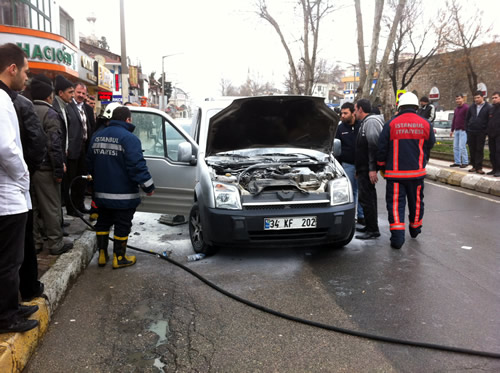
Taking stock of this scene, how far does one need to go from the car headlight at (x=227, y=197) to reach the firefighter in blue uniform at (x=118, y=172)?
0.75 m

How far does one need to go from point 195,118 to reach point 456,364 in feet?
16.6

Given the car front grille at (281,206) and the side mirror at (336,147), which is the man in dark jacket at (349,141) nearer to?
the side mirror at (336,147)

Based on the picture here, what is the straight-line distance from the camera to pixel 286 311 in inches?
147

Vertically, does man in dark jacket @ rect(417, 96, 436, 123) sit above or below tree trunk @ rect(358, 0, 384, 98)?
below

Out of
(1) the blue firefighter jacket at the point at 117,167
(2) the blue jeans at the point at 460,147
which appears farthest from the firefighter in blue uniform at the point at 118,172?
(2) the blue jeans at the point at 460,147

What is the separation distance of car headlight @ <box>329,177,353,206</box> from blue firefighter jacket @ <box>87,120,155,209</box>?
6.67ft

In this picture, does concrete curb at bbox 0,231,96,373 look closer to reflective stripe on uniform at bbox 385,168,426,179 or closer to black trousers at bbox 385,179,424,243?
black trousers at bbox 385,179,424,243

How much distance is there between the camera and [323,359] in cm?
298

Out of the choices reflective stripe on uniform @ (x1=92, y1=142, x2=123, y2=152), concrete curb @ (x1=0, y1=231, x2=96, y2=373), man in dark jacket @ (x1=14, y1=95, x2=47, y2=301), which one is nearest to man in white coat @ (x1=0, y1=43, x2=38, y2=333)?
concrete curb @ (x1=0, y1=231, x2=96, y2=373)

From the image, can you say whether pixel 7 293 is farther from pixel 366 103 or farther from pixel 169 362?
pixel 366 103

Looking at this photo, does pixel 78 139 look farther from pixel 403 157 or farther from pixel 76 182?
pixel 403 157

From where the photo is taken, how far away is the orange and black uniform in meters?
5.41

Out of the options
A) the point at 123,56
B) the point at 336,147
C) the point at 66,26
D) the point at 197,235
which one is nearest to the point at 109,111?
the point at 197,235

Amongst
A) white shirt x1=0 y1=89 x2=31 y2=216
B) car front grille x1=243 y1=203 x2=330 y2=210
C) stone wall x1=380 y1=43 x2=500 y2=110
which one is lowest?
car front grille x1=243 y1=203 x2=330 y2=210
